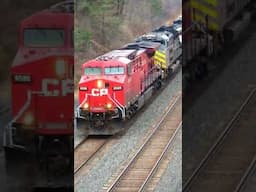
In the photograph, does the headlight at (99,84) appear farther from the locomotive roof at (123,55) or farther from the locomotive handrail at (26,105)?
the locomotive handrail at (26,105)

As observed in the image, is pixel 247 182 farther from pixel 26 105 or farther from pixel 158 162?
pixel 26 105

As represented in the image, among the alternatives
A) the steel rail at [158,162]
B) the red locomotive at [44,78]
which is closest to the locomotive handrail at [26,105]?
the red locomotive at [44,78]

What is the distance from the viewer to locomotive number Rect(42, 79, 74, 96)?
8.14 feet

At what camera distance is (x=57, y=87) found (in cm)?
248

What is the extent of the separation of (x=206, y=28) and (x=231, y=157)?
75 cm

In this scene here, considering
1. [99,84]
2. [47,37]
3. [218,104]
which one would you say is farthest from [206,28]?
[47,37]

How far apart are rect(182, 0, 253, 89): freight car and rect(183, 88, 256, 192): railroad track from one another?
0.33m

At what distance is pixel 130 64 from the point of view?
271cm

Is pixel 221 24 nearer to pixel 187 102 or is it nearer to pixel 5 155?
pixel 187 102

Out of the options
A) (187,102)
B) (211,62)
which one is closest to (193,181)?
(187,102)

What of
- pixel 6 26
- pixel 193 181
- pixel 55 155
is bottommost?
pixel 193 181

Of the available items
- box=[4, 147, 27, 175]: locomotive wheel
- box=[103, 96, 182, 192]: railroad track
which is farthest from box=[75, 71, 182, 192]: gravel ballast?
box=[4, 147, 27, 175]: locomotive wheel

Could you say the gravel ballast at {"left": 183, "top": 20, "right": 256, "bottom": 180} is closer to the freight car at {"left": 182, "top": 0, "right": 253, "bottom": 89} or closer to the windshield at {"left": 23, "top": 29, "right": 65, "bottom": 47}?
the freight car at {"left": 182, "top": 0, "right": 253, "bottom": 89}

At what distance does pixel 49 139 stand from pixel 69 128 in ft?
0.43
